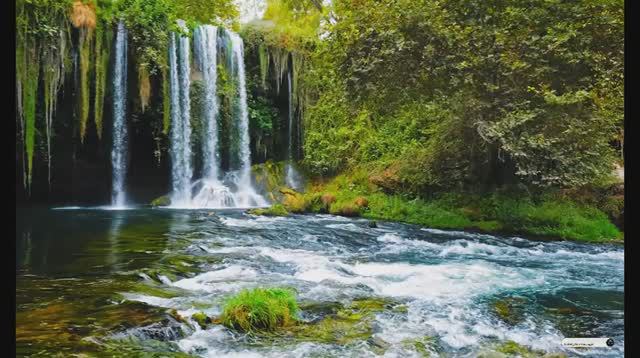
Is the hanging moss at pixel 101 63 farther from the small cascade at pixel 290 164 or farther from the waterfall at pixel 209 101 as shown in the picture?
the small cascade at pixel 290 164

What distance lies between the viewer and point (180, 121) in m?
13.1

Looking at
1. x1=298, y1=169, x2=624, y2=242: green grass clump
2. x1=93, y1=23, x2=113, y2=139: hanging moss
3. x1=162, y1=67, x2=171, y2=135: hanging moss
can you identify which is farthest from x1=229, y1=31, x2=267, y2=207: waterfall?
x1=93, y1=23, x2=113, y2=139: hanging moss

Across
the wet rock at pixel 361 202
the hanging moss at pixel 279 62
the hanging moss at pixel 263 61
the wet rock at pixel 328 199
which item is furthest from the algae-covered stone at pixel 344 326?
the hanging moss at pixel 279 62

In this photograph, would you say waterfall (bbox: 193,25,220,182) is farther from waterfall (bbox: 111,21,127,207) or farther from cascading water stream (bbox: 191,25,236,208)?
waterfall (bbox: 111,21,127,207)

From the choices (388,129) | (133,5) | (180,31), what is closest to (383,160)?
(388,129)

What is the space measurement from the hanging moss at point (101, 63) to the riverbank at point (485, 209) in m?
4.32

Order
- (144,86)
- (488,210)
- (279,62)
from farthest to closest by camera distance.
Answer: (279,62), (144,86), (488,210)

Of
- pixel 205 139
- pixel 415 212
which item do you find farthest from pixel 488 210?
pixel 205 139

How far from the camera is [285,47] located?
1491 cm

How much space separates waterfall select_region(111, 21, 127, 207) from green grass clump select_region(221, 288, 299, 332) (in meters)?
9.09

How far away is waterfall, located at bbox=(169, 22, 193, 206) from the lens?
41.9ft

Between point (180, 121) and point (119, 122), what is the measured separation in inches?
56.4

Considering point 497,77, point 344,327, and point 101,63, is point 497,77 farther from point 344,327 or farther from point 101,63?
point 101,63
